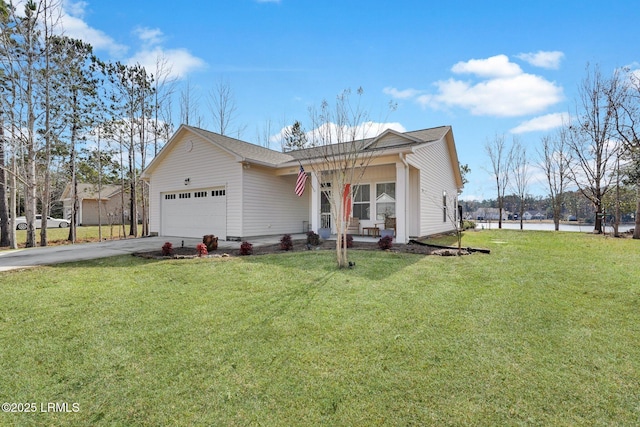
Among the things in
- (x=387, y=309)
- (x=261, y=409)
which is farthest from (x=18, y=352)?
(x=387, y=309)

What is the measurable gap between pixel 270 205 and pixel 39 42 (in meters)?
11.2

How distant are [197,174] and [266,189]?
317 cm

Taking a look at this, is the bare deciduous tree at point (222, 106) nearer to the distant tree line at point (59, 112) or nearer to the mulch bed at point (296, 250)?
the distant tree line at point (59, 112)

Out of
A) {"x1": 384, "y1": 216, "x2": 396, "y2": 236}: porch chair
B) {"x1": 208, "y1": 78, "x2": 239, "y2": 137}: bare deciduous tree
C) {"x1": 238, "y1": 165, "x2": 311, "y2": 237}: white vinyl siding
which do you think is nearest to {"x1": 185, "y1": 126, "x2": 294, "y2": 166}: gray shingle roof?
{"x1": 238, "y1": 165, "x2": 311, "y2": 237}: white vinyl siding

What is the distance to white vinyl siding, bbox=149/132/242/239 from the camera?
1193 centimetres

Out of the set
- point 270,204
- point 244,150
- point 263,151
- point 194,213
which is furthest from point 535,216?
point 194,213

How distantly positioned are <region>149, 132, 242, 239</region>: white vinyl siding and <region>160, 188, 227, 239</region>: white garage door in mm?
240

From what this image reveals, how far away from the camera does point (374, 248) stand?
9000 mm

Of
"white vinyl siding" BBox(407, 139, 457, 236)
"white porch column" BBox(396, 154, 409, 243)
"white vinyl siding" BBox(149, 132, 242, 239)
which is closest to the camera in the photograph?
"white porch column" BBox(396, 154, 409, 243)

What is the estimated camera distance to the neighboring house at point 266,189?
37.8ft

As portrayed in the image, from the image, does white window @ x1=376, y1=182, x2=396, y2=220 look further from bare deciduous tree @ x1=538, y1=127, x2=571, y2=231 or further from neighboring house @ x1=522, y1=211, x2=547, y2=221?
neighboring house @ x1=522, y1=211, x2=547, y2=221

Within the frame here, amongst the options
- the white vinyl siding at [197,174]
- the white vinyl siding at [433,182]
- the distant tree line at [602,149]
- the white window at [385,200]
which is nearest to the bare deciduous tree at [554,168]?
the distant tree line at [602,149]

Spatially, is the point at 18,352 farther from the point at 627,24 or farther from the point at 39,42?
the point at 627,24

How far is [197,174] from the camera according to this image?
13141 millimetres
